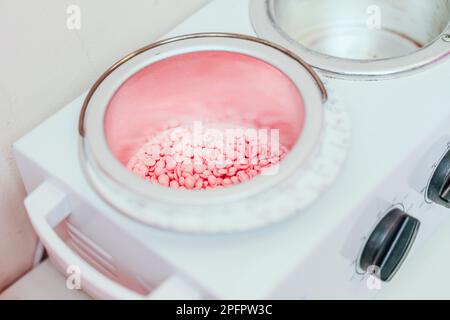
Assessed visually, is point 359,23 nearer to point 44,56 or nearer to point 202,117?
point 202,117

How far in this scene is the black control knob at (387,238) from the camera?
0.73 metres

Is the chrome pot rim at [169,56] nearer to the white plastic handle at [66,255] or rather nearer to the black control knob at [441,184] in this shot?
the white plastic handle at [66,255]

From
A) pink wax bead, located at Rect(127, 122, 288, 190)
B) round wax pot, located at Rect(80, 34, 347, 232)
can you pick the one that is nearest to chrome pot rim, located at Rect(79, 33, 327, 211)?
round wax pot, located at Rect(80, 34, 347, 232)

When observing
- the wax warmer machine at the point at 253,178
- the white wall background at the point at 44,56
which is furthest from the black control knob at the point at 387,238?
the white wall background at the point at 44,56

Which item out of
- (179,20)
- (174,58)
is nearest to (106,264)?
(174,58)

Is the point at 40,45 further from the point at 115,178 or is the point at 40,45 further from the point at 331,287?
the point at 331,287

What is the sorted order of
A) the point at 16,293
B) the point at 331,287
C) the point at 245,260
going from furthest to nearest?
the point at 16,293
the point at 331,287
the point at 245,260

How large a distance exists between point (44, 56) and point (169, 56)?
145 millimetres

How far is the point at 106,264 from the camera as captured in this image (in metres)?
0.77

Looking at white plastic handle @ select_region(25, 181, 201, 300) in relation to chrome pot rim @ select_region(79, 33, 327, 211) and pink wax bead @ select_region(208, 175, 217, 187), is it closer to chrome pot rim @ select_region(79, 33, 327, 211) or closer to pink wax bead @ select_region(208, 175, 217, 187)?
chrome pot rim @ select_region(79, 33, 327, 211)

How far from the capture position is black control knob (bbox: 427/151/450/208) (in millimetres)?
803

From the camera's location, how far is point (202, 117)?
0.85 m

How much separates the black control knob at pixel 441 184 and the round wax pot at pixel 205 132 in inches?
7.1

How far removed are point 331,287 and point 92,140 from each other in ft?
1.02
